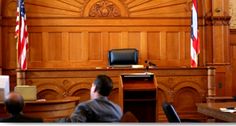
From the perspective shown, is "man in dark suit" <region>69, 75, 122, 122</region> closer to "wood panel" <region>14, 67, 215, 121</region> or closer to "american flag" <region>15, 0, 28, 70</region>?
"wood panel" <region>14, 67, 215, 121</region>

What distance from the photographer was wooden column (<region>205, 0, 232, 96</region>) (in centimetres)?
778

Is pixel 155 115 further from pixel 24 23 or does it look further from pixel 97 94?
pixel 24 23

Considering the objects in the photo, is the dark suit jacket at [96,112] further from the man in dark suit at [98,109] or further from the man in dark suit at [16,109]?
the man in dark suit at [16,109]

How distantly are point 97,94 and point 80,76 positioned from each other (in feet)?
9.73

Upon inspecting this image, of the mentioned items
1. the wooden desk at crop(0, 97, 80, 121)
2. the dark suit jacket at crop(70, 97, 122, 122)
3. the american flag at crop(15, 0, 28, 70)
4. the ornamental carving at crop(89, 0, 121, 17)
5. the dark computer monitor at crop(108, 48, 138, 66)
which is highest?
the ornamental carving at crop(89, 0, 121, 17)

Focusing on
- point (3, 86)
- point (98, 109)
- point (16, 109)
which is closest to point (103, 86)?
point (98, 109)

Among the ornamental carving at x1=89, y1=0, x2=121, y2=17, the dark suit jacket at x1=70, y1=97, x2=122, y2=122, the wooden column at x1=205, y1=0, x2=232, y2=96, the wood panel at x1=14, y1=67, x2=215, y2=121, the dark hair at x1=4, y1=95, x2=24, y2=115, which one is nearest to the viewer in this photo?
the dark suit jacket at x1=70, y1=97, x2=122, y2=122

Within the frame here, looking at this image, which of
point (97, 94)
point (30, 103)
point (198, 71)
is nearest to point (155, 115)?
point (198, 71)

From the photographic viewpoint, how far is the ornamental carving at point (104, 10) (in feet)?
26.0

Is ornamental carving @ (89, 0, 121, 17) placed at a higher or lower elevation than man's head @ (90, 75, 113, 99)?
higher

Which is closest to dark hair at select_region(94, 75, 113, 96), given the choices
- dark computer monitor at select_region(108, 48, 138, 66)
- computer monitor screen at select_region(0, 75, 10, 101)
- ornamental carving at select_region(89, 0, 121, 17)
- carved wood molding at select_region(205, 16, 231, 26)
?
computer monitor screen at select_region(0, 75, 10, 101)

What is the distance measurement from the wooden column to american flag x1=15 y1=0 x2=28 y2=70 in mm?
3292

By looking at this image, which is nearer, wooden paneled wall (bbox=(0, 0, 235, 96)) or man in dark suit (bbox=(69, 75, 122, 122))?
man in dark suit (bbox=(69, 75, 122, 122))

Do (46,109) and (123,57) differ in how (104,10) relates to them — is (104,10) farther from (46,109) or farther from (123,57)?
(46,109)
